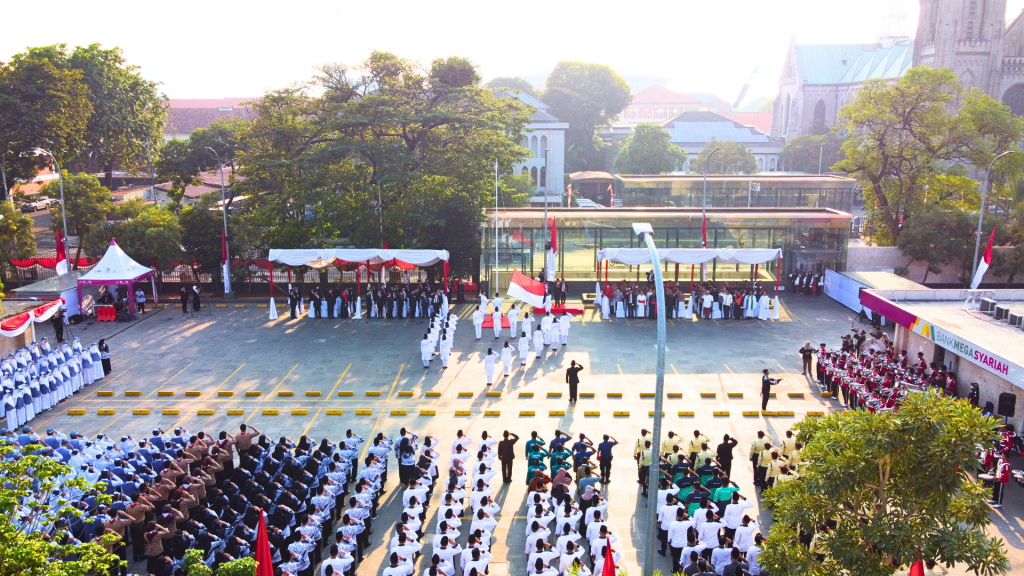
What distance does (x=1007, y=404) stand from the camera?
16172mm

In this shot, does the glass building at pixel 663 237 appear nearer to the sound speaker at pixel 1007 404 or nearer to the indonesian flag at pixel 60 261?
the sound speaker at pixel 1007 404

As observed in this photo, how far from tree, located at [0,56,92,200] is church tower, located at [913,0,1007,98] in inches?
2486

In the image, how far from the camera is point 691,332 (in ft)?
87.5

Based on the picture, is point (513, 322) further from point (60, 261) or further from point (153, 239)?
point (60, 261)

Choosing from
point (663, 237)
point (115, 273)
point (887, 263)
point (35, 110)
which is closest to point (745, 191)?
point (887, 263)

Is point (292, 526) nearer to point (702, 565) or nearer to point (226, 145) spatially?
point (702, 565)

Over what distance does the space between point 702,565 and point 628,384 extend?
1069 cm

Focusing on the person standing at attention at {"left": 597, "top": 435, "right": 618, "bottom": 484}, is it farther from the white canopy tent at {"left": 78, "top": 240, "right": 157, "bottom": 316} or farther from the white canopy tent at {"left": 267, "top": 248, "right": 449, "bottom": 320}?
the white canopy tent at {"left": 78, "top": 240, "right": 157, "bottom": 316}

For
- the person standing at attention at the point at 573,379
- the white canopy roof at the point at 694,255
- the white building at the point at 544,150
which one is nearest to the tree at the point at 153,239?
the white canopy roof at the point at 694,255

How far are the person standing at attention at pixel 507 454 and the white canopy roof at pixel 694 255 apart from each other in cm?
1466

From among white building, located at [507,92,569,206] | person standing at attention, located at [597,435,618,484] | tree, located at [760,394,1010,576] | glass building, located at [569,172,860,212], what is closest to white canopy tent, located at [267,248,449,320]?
person standing at attention, located at [597,435,618,484]

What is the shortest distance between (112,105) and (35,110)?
9285 millimetres

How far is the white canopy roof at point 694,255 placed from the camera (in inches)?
1133

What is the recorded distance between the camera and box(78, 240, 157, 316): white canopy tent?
27.4 m
